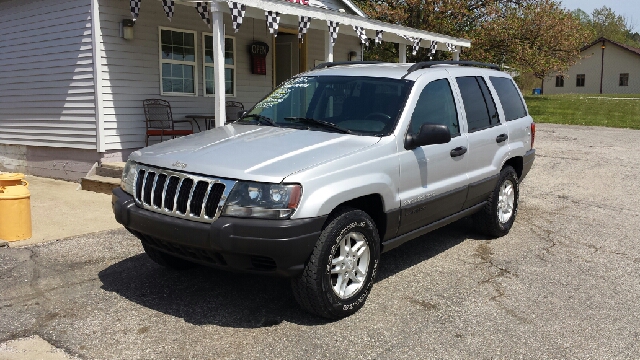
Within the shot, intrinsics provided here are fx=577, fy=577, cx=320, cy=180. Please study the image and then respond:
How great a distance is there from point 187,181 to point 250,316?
1061 millimetres

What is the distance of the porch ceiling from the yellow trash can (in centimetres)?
413

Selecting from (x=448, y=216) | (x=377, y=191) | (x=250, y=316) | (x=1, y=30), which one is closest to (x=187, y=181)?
(x=250, y=316)

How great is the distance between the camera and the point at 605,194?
345 inches

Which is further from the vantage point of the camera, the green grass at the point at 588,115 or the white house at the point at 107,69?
the green grass at the point at 588,115

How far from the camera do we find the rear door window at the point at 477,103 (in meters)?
5.51

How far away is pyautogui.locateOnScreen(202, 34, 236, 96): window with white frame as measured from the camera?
443 inches

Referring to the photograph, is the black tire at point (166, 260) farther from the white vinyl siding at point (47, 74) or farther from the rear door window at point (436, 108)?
the white vinyl siding at point (47, 74)

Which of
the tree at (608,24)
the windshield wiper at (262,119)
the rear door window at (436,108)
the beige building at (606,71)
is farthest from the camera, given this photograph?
the tree at (608,24)

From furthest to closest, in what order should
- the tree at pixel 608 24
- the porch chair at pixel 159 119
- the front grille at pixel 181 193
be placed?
the tree at pixel 608 24 < the porch chair at pixel 159 119 < the front grille at pixel 181 193

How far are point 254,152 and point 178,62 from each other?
7.42 m

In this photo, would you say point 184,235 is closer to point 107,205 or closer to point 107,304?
point 107,304

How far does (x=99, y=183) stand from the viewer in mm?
9023

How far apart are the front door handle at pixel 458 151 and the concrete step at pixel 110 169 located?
19.1 ft

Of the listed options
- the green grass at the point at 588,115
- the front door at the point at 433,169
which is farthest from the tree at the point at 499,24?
the front door at the point at 433,169
